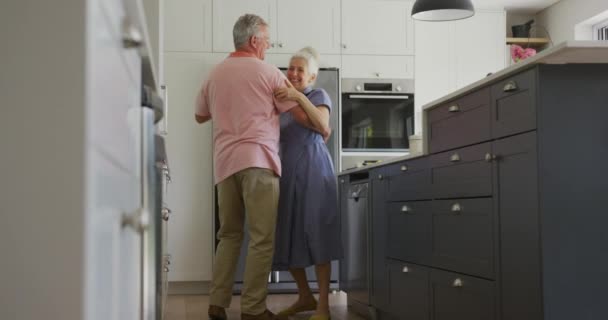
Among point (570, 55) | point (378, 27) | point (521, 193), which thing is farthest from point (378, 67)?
point (570, 55)

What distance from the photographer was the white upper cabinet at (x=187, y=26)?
18.1 ft

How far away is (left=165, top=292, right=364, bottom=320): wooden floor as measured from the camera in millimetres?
4082

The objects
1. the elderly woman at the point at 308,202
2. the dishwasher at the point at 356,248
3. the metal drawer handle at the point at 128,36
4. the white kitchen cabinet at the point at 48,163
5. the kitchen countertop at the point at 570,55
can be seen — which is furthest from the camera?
the dishwasher at the point at 356,248

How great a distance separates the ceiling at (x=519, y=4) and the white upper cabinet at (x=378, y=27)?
61 cm

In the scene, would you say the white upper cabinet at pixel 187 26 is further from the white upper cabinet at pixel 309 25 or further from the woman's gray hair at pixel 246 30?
the woman's gray hair at pixel 246 30

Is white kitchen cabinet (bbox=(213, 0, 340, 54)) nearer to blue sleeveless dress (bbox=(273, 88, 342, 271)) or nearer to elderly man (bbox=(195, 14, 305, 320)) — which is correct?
blue sleeveless dress (bbox=(273, 88, 342, 271))

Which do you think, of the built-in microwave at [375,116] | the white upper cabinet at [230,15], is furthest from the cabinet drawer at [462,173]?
the white upper cabinet at [230,15]

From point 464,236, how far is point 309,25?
10.9 ft

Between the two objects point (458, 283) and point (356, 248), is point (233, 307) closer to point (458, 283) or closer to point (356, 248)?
point (356, 248)

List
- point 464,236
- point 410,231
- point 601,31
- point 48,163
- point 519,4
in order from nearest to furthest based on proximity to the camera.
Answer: point 48,163 < point 464,236 < point 410,231 < point 601,31 < point 519,4

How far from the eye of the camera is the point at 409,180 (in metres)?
3.30

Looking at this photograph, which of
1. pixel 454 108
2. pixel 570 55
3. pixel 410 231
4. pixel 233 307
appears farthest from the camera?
pixel 233 307

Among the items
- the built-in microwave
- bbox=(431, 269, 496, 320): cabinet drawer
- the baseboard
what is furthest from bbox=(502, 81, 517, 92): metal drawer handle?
the baseboard

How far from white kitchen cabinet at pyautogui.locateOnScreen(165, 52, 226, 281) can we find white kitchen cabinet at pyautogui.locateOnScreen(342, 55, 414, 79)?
1.06m
